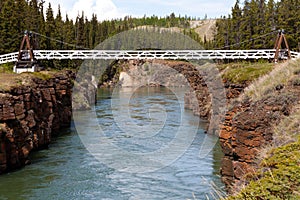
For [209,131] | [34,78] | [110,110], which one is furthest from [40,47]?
[209,131]

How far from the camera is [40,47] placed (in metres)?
71.1

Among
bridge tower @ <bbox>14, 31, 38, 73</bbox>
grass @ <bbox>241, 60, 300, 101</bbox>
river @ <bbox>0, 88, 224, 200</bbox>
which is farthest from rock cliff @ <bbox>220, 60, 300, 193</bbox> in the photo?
bridge tower @ <bbox>14, 31, 38, 73</bbox>

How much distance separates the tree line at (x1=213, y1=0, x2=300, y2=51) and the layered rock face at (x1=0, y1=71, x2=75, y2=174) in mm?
29492

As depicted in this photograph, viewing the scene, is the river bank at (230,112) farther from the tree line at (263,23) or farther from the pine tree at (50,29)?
the pine tree at (50,29)

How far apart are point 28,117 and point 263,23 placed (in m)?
45.2

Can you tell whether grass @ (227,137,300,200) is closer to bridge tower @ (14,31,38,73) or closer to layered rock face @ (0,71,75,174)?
layered rock face @ (0,71,75,174)

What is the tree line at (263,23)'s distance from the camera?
60.6m

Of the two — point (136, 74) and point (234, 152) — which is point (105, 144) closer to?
point (234, 152)

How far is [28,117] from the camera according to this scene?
1196 inches

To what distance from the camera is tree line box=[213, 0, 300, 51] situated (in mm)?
60594

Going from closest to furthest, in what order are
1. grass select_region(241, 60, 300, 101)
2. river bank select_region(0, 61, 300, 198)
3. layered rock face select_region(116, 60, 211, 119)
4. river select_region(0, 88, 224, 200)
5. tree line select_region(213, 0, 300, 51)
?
river bank select_region(0, 61, 300, 198) → grass select_region(241, 60, 300, 101) → river select_region(0, 88, 224, 200) → tree line select_region(213, 0, 300, 51) → layered rock face select_region(116, 60, 211, 119)

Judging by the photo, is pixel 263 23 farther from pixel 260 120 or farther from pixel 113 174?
pixel 260 120

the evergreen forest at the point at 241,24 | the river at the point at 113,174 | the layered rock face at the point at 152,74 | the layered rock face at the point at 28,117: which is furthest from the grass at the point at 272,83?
the layered rock face at the point at 152,74

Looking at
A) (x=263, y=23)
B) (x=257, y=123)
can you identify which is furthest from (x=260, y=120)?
(x=263, y=23)
